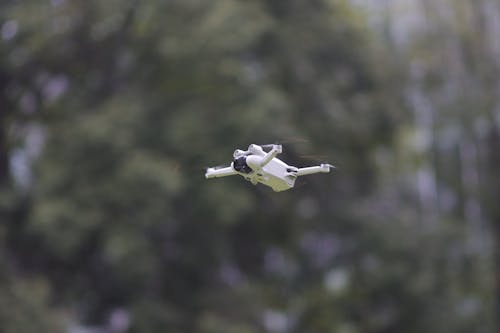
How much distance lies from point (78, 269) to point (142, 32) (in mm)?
3473

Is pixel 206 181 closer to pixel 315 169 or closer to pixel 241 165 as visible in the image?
pixel 241 165

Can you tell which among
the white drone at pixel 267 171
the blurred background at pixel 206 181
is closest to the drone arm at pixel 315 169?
the white drone at pixel 267 171

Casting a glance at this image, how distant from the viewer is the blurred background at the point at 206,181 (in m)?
13.0

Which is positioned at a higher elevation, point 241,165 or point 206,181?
point 206,181

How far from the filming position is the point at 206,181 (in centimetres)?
1427

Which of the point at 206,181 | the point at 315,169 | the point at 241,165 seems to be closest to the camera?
the point at 315,169

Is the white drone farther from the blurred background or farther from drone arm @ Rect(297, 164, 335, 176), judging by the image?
the blurred background

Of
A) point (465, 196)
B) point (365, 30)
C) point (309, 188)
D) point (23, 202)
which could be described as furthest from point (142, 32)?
point (465, 196)

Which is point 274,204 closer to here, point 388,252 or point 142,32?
point 388,252

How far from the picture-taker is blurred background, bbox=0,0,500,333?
1302cm

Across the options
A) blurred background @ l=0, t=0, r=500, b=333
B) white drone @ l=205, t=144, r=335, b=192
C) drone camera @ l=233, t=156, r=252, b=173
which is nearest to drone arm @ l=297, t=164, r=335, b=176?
white drone @ l=205, t=144, r=335, b=192

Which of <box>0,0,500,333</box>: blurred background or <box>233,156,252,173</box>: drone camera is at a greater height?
<box>0,0,500,333</box>: blurred background

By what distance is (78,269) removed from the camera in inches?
556

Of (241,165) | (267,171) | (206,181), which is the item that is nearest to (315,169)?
(267,171)
